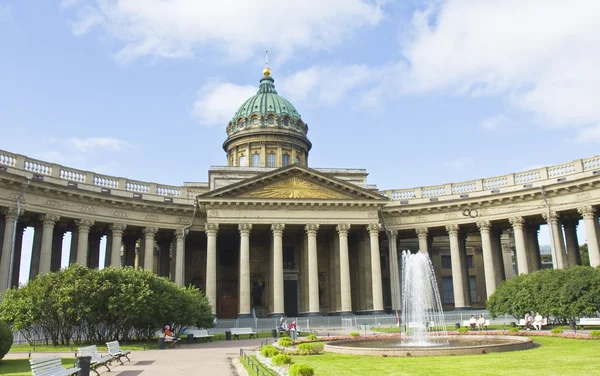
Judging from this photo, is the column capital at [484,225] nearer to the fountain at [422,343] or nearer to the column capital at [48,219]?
the fountain at [422,343]

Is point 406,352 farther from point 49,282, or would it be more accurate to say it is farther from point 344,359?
point 49,282

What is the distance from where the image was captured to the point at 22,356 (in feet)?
79.4

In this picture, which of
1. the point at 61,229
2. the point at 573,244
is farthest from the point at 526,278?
the point at 61,229

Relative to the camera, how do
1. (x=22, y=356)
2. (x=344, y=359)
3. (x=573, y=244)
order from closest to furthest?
1. (x=344, y=359)
2. (x=22, y=356)
3. (x=573, y=244)

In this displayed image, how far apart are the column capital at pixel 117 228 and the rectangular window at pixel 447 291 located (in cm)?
3364

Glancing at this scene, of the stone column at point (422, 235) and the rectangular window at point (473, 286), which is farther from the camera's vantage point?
the rectangular window at point (473, 286)

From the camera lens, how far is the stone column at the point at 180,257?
4669cm

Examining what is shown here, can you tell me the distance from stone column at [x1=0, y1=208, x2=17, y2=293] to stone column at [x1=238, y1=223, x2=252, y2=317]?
17.2 metres

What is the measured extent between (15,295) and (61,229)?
58.7 ft

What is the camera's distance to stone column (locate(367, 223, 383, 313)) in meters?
47.2

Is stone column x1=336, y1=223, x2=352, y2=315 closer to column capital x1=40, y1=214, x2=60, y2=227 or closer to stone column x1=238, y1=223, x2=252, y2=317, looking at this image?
stone column x1=238, y1=223, x2=252, y2=317

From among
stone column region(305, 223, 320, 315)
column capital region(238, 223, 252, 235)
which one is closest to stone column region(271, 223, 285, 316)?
column capital region(238, 223, 252, 235)

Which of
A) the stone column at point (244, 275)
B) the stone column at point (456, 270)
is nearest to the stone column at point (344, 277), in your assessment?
the stone column at point (244, 275)

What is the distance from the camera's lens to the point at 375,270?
48.0 meters
